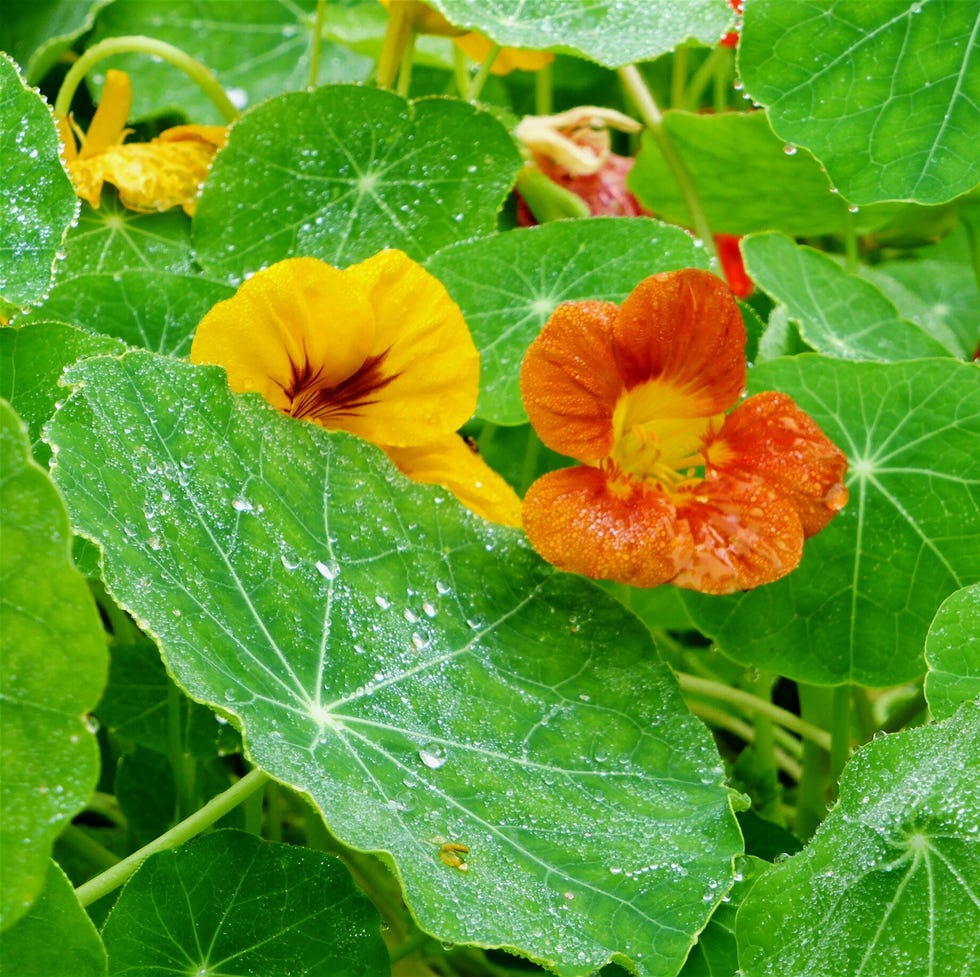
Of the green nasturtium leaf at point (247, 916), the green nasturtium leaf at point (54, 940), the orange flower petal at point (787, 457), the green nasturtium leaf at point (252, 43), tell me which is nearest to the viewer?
the green nasturtium leaf at point (54, 940)

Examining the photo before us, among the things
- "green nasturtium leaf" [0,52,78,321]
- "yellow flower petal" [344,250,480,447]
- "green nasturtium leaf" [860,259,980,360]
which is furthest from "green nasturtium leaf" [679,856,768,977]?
"green nasturtium leaf" [860,259,980,360]

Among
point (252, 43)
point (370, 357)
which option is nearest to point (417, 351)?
point (370, 357)

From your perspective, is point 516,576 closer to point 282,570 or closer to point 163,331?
point 282,570

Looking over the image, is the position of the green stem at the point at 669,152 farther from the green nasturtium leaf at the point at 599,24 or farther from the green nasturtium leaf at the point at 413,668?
the green nasturtium leaf at the point at 413,668

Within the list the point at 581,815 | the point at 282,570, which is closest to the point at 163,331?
the point at 282,570

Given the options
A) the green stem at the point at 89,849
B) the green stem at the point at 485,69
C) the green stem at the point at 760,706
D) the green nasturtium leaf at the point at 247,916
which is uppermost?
the green stem at the point at 485,69

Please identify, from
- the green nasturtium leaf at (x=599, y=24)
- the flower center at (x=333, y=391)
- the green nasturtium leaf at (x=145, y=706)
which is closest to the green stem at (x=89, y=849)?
the green nasturtium leaf at (x=145, y=706)

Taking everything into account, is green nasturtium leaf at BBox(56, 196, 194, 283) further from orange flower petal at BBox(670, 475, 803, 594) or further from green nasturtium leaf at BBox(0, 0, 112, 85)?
orange flower petal at BBox(670, 475, 803, 594)
